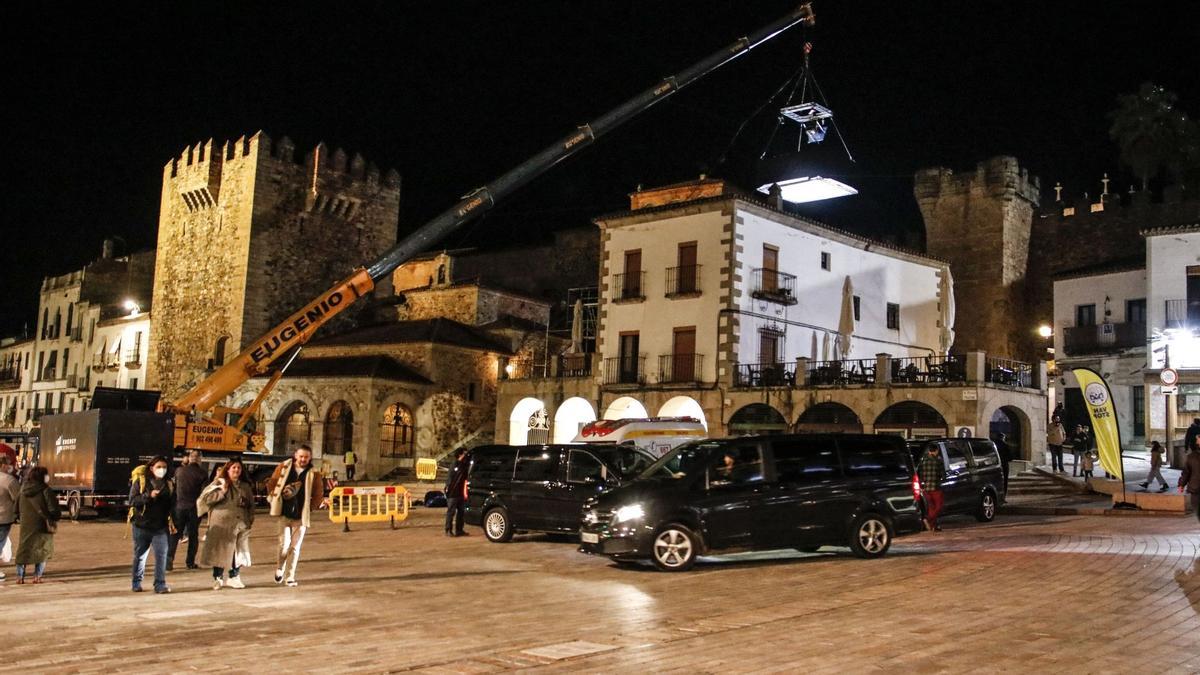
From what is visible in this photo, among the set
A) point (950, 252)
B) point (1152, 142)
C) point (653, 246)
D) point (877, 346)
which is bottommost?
point (877, 346)

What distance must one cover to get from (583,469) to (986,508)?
27.1 ft

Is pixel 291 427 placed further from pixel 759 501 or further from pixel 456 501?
pixel 759 501

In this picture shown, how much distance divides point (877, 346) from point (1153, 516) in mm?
17300

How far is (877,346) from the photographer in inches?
1400

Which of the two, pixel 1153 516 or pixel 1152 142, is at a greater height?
pixel 1152 142

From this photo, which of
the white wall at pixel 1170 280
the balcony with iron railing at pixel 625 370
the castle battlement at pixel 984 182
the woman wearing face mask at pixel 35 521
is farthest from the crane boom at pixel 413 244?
the castle battlement at pixel 984 182

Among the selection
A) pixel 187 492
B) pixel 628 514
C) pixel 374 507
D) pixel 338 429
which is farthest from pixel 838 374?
pixel 338 429

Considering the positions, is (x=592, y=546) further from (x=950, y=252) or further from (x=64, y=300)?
(x=64, y=300)

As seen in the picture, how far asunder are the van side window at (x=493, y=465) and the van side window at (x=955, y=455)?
320 inches

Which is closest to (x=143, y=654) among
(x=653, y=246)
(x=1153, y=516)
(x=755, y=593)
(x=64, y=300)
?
(x=755, y=593)

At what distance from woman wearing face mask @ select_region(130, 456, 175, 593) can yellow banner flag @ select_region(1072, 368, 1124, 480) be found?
1608 centimetres

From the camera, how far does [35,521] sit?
11711mm

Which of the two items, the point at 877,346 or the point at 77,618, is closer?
the point at 77,618

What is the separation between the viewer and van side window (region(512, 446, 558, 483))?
1691cm
